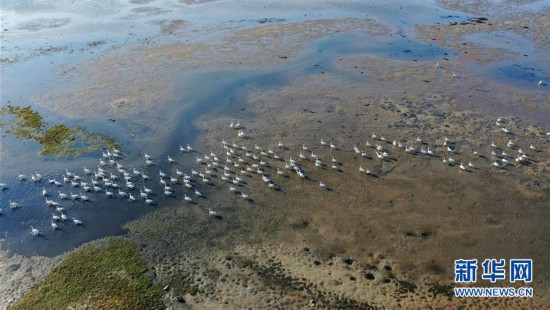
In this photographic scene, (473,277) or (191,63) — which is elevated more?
(191,63)

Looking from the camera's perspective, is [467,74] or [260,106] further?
[467,74]

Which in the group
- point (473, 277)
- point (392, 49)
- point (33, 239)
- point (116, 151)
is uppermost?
point (392, 49)

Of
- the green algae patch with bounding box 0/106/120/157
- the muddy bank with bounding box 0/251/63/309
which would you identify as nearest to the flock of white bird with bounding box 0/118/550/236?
the green algae patch with bounding box 0/106/120/157

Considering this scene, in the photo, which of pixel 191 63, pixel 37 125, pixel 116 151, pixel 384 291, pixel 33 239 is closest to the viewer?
pixel 384 291

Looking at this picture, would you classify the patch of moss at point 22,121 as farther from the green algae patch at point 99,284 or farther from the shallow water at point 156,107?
the green algae patch at point 99,284

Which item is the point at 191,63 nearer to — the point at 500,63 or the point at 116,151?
the point at 116,151

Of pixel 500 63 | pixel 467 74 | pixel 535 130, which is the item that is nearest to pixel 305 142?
pixel 535 130

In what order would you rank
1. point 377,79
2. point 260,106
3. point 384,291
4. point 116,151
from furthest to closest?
1. point 377,79
2. point 260,106
3. point 116,151
4. point 384,291
